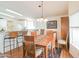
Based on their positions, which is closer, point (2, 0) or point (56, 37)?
point (2, 0)

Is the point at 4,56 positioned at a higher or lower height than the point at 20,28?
lower

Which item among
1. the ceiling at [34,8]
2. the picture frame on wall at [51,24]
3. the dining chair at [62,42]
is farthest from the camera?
the dining chair at [62,42]

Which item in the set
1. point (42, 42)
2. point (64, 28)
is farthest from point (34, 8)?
point (64, 28)

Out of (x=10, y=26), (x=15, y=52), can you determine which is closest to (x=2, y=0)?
(x=10, y=26)

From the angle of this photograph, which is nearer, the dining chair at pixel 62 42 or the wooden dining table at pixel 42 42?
the wooden dining table at pixel 42 42

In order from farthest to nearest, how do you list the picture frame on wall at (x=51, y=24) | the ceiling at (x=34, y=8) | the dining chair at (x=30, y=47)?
the picture frame on wall at (x=51, y=24)
the dining chair at (x=30, y=47)
the ceiling at (x=34, y=8)

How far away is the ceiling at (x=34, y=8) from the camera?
215cm

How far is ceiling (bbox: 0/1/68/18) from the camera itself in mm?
2148

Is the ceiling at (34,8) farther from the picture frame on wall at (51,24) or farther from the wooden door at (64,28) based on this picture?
the wooden door at (64,28)

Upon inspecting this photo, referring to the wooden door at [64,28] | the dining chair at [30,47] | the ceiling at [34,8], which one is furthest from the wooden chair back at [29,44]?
the wooden door at [64,28]

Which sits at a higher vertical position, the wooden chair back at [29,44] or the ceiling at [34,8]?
the ceiling at [34,8]

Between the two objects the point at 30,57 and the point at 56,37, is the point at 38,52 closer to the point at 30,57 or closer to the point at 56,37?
the point at 30,57

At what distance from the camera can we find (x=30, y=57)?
7.13 ft

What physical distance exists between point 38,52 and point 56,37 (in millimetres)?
664
